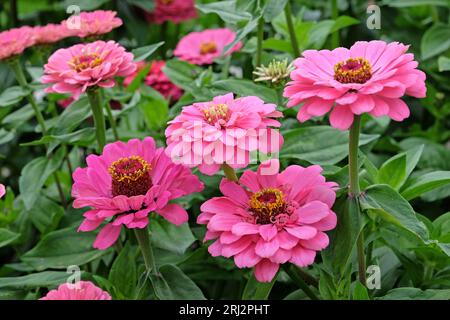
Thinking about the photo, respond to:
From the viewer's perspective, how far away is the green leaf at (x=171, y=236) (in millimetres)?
811

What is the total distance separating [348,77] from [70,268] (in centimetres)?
36

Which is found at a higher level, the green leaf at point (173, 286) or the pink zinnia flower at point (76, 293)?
the pink zinnia flower at point (76, 293)

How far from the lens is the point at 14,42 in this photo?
3.15ft

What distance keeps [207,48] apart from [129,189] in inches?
22.8

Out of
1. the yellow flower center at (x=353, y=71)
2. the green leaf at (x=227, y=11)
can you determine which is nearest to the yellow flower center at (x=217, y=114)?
the yellow flower center at (x=353, y=71)

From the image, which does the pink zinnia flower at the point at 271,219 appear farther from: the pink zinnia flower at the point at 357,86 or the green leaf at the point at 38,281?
the green leaf at the point at 38,281

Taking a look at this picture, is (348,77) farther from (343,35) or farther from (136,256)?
(343,35)

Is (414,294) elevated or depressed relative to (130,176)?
depressed

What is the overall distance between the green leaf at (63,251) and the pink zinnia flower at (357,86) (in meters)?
0.36

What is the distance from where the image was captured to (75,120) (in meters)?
0.93

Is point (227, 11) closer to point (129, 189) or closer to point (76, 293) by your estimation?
point (129, 189)

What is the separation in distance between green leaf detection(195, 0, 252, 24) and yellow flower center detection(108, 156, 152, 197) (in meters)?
0.33

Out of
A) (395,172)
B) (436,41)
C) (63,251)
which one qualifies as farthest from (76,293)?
(436,41)

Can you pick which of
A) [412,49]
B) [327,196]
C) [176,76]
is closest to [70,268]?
[327,196]
